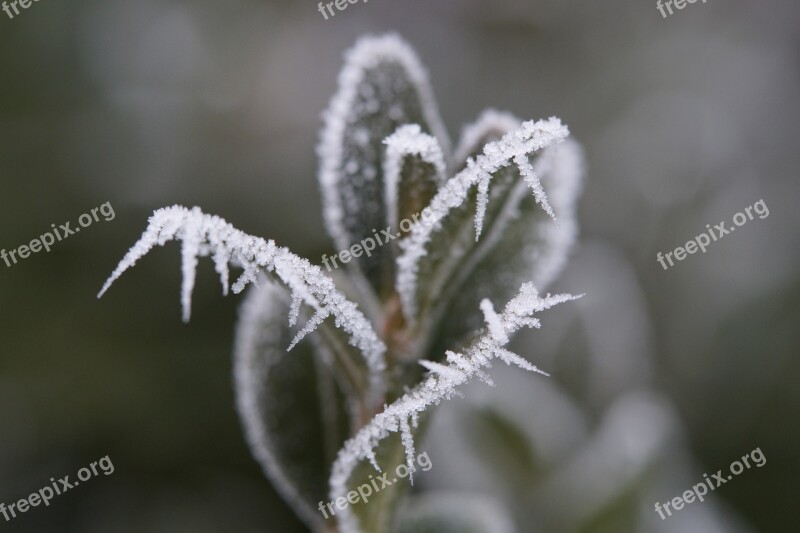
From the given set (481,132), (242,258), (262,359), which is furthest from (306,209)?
(242,258)

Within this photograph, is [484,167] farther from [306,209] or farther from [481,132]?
[306,209]

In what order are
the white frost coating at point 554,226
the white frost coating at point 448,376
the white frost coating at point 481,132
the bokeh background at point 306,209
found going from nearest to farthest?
the white frost coating at point 448,376
the white frost coating at point 481,132
the white frost coating at point 554,226
the bokeh background at point 306,209

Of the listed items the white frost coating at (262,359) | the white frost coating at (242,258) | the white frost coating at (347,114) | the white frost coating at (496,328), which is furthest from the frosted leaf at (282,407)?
the white frost coating at (496,328)

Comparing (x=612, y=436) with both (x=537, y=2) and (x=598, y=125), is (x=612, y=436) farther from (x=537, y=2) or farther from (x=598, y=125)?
(x=537, y=2)

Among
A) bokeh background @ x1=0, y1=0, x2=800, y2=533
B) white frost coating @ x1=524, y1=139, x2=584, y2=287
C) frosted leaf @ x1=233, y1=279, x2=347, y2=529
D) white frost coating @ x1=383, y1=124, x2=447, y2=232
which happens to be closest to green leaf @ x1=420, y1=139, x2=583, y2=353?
white frost coating @ x1=524, y1=139, x2=584, y2=287

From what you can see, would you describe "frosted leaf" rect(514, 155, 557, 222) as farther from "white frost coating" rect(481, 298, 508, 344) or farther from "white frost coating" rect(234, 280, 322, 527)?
"white frost coating" rect(234, 280, 322, 527)

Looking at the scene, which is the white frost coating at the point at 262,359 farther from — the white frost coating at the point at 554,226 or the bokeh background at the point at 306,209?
the bokeh background at the point at 306,209
